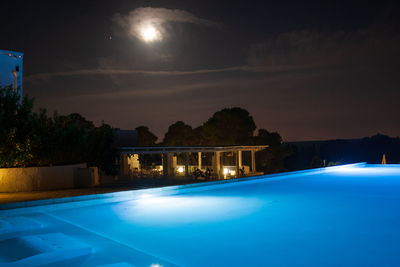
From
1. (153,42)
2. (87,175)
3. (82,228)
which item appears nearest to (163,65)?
(153,42)

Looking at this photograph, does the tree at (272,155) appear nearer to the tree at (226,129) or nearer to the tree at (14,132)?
the tree at (226,129)

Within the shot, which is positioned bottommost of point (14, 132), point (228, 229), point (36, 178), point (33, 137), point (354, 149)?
point (228, 229)

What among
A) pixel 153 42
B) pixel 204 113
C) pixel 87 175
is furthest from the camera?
pixel 204 113

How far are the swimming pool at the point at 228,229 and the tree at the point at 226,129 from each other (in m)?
27.3

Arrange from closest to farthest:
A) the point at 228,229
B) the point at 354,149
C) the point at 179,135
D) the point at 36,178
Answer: the point at 228,229, the point at 36,178, the point at 179,135, the point at 354,149

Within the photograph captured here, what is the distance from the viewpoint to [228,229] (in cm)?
430

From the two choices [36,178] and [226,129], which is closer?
[36,178]

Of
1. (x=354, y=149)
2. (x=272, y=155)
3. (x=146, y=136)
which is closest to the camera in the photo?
(x=272, y=155)

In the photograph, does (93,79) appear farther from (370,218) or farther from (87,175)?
(370,218)

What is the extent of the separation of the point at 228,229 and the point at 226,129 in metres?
31.0

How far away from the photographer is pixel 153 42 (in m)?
17.7

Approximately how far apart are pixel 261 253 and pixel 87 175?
24.9 feet

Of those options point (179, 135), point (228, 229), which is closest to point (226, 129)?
point (179, 135)

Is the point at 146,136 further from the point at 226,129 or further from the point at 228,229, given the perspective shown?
the point at 228,229
